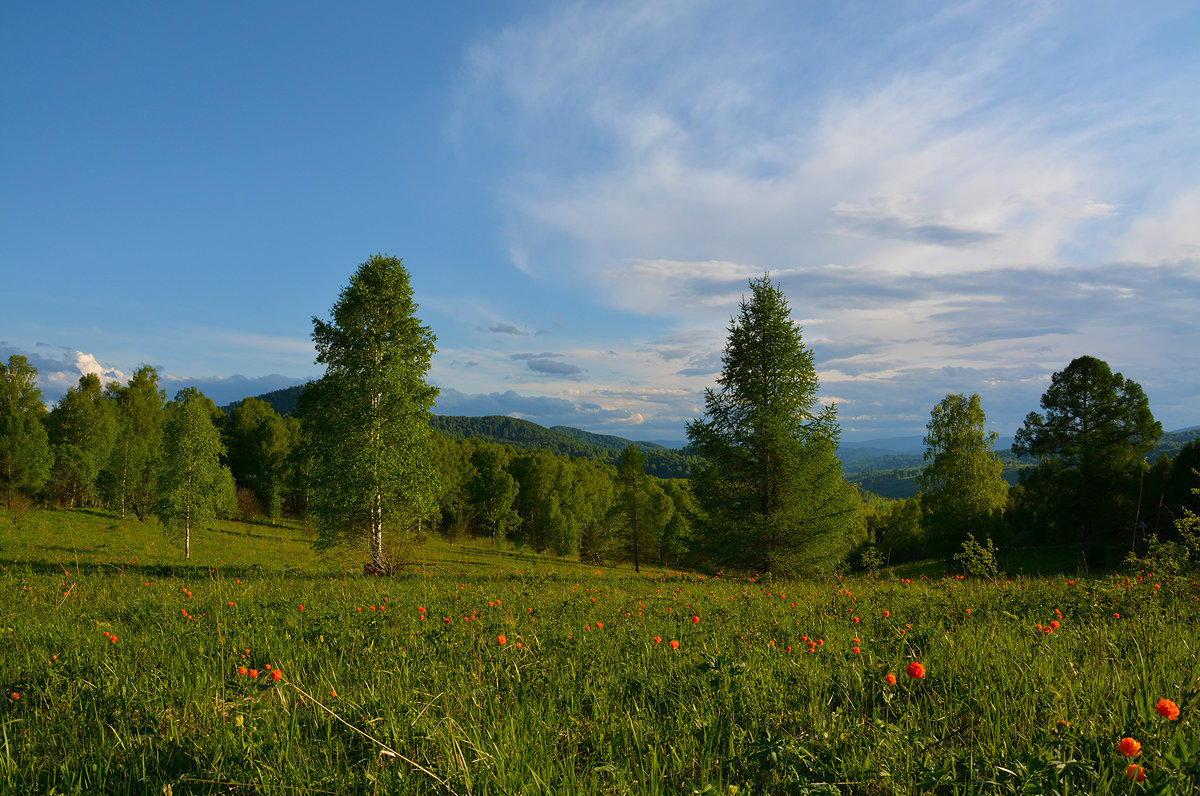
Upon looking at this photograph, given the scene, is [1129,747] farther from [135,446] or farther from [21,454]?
[135,446]

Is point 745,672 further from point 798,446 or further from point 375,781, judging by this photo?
point 798,446

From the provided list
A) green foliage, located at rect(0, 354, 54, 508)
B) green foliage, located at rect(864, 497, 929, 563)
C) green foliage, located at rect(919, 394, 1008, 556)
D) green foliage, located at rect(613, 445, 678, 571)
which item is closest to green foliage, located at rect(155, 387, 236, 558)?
green foliage, located at rect(0, 354, 54, 508)

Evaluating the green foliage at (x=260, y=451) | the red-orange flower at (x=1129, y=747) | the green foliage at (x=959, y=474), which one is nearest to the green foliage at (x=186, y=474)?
the red-orange flower at (x=1129, y=747)

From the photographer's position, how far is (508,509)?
67875 millimetres

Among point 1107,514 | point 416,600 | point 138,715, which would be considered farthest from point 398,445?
point 1107,514

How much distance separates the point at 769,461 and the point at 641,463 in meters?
32.8

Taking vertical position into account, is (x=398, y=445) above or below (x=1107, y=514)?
above

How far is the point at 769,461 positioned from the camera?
17.2m

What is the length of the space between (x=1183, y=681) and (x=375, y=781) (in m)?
4.14

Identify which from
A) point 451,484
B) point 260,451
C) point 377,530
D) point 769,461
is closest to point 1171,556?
point 769,461

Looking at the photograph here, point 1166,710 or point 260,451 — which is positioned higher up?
point 260,451

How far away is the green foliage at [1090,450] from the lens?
30328mm

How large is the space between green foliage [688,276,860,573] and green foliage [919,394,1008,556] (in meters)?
24.5

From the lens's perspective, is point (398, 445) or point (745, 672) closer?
point (745, 672)
